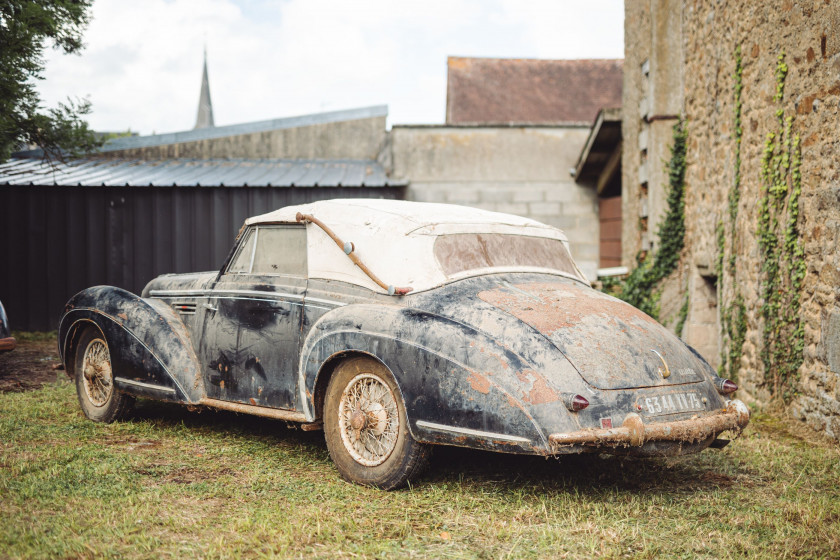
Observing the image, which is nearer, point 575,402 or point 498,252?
point 575,402

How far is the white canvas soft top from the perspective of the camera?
14.8ft

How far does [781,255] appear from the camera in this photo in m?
6.37

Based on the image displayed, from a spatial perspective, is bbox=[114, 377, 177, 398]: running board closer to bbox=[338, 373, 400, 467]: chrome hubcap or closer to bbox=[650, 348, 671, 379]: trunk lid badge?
bbox=[338, 373, 400, 467]: chrome hubcap

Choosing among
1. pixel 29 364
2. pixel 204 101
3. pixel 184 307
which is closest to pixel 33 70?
pixel 29 364

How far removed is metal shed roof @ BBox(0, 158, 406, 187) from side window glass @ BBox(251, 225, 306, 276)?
24.1 ft

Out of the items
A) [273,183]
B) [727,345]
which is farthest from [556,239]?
[273,183]

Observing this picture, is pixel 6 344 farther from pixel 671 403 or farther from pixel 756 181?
pixel 756 181

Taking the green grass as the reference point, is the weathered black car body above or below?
above

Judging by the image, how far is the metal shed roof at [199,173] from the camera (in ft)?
41.4

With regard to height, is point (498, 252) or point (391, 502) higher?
point (498, 252)

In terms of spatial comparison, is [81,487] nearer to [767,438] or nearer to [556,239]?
[556,239]

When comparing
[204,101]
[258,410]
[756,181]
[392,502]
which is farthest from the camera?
[204,101]

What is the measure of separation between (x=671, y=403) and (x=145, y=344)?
3.65 metres

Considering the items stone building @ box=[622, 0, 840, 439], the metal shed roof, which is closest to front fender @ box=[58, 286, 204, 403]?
stone building @ box=[622, 0, 840, 439]
